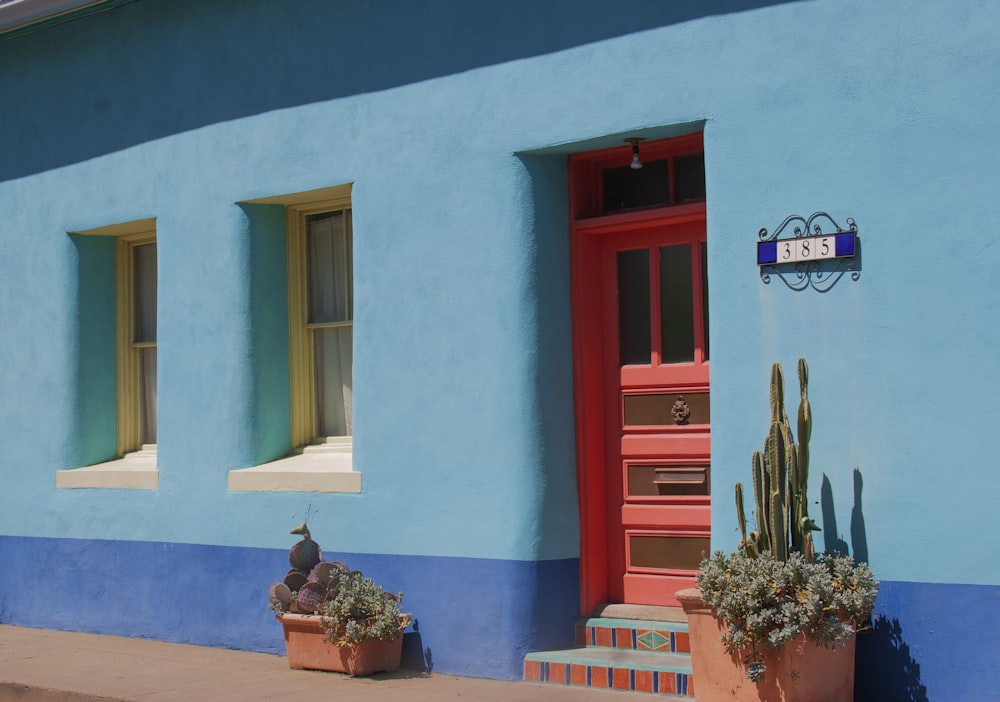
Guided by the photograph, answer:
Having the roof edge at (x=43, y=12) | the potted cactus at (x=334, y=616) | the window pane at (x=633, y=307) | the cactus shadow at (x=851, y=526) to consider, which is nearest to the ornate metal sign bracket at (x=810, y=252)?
the cactus shadow at (x=851, y=526)

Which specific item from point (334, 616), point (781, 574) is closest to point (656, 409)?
point (781, 574)

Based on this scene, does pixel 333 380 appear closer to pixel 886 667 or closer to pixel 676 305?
pixel 676 305

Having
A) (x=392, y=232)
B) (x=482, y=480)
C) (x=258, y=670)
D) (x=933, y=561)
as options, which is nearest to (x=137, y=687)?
(x=258, y=670)

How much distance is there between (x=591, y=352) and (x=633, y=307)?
0.38 m

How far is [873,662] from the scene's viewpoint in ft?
22.2

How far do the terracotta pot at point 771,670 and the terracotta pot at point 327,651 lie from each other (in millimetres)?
2286

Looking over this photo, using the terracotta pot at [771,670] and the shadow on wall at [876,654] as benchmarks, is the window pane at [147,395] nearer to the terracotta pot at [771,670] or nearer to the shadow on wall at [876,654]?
the terracotta pot at [771,670]

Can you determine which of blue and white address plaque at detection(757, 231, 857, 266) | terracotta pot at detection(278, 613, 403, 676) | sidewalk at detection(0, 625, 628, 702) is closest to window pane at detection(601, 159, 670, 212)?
blue and white address plaque at detection(757, 231, 857, 266)

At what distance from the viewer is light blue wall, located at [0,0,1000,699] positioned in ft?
21.9

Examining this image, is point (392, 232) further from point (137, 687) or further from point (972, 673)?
point (972, 673)

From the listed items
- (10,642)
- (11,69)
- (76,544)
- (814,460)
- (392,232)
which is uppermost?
(11,69)

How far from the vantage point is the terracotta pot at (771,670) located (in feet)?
21.0

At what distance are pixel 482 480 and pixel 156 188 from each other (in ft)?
12.6

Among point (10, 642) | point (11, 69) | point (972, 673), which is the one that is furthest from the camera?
point (11, 69)
